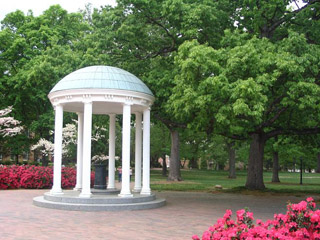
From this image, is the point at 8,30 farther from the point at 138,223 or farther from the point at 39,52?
the point at 138,223

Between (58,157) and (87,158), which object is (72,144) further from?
(87,158)

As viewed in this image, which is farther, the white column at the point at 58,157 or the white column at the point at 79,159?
the white column at the point at 79,159

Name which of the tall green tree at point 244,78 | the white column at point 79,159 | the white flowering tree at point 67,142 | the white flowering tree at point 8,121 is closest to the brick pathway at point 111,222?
the white column at point 79,159

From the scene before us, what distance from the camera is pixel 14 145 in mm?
41281

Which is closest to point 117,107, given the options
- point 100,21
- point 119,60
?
point 119,60

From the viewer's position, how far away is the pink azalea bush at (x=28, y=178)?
25.3m

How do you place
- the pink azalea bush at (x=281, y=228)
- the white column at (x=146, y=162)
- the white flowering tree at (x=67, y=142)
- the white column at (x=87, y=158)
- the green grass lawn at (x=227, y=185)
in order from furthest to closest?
1. the white flowering tree at (x=67, y=142)
2. the green grass lawn at (x=227, y=185)
3. the white column at (x=146, y=162)
4. the white column at (x=87, y=158)
5. the pink azalea bush at (x=281, y=228)

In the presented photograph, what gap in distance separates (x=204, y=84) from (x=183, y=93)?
2.18m

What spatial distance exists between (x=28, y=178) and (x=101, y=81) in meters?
12.1

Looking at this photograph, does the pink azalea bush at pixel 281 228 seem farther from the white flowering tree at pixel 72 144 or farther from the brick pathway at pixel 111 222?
the white flowering tree at pixel 72 144

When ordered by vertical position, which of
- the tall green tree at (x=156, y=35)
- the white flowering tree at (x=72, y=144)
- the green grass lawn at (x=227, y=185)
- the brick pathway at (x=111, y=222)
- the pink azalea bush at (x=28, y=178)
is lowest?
the green grass lawn at (x=227, y=185)

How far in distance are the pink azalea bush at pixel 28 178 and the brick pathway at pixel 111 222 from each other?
7.77 metres

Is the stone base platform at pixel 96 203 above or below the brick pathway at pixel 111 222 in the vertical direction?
above

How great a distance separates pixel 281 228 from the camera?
22.3 ft
